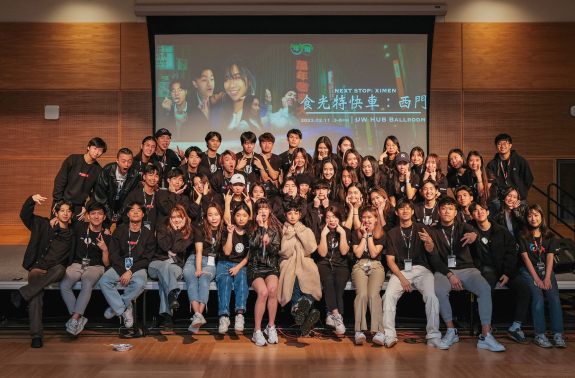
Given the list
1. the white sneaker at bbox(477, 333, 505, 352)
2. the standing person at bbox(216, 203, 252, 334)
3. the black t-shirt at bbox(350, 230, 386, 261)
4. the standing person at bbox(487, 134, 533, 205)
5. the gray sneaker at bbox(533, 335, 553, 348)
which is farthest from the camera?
the standing person at bbox(487, 134, 533, 205)

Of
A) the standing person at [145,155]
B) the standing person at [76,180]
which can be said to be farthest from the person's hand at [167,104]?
the standing person at [76,180]

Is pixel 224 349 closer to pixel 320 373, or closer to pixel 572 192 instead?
pixel 320 373

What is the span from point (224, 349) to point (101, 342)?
113cm

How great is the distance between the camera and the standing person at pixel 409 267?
4.54 metres

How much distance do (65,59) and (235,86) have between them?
249 centimetres

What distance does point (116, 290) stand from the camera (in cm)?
471

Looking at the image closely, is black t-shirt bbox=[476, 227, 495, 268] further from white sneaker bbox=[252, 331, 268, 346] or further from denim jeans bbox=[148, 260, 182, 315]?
denim jeans bbox=[148, 260, 182, 315]

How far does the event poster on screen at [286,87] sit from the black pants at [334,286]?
10.3ft

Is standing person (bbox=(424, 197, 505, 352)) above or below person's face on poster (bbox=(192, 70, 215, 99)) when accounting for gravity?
below

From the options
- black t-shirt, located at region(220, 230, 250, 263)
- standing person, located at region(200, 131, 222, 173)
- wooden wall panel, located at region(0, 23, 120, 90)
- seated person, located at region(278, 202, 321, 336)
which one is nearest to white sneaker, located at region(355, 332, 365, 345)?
seated person, located at region(278, 202, 321, 336)

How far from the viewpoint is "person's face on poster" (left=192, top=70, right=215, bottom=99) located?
759cm

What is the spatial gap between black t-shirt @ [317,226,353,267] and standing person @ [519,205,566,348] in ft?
5.23

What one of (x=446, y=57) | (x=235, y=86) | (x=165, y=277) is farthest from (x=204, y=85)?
(x=165, y=277)

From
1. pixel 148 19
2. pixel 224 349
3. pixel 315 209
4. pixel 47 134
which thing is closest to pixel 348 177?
pixel 315 209
